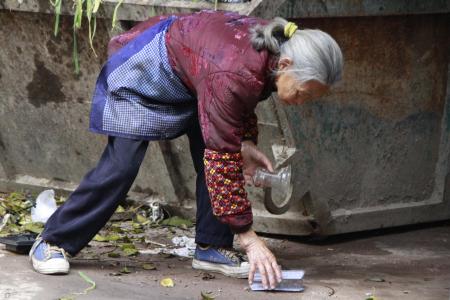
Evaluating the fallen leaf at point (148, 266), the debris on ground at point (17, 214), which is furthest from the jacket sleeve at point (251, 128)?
the debris on ground at point (17, 214)

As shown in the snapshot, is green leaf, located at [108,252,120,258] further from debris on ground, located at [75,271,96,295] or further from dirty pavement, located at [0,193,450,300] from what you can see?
debris on ground, located at [75,271,96,295]

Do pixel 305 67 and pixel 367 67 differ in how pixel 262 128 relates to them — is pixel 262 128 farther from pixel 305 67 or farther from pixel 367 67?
pixel 305 67

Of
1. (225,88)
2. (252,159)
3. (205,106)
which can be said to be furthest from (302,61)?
(252,159)

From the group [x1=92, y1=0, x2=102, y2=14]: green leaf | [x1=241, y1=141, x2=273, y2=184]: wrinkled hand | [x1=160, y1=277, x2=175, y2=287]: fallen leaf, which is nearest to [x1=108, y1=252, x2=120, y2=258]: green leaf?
[x1=160, y1=277, x2=175, y2=287]: fallen leaf

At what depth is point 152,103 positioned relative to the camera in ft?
14.3

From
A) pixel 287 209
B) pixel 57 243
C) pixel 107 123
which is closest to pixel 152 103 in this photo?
pixel 107 123

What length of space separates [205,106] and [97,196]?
74 centimetres

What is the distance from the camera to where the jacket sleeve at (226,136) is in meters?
3.89

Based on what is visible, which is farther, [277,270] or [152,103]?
[152,103]

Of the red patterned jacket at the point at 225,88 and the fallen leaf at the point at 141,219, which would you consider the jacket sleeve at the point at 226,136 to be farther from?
the fallen leaf at the point at 141,219

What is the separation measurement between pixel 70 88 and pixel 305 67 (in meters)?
2.03

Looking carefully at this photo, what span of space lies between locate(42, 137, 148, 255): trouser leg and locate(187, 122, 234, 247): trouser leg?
0.28 meters

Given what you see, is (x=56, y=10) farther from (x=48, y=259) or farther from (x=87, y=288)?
(x=87, y=288)

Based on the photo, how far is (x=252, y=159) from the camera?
443 cm
